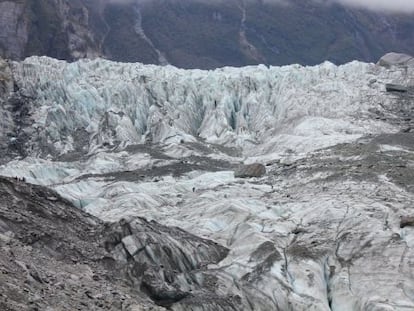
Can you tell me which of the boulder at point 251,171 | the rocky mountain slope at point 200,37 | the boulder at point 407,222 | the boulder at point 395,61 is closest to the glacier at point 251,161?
the boulder at point 407,222

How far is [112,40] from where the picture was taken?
593ft

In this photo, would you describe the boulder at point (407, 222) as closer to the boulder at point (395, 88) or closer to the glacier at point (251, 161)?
the glacier at point (251, 161)

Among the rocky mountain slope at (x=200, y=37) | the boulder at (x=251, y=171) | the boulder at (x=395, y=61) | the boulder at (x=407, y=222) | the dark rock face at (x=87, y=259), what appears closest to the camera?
the dark rock face at (x=87, y=259)

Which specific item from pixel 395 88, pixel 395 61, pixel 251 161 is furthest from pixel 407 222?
pixel 395 61

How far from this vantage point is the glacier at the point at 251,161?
25609 millimetres

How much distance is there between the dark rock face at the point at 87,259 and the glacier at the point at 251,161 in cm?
75

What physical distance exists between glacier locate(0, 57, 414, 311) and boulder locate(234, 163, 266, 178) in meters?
0.56

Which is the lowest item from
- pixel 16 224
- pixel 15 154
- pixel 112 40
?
pixel 112 40

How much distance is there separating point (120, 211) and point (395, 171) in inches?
543

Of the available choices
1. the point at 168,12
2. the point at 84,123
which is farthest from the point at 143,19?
the point at 84,123

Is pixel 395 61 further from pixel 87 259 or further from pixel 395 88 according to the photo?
pixel 87 259

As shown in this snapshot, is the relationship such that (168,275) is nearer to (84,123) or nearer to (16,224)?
(16,224)

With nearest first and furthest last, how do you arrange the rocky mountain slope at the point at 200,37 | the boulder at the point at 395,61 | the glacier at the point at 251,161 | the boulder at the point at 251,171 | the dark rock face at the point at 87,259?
the dark rock face at the point at 87,259
the glacier at the point at 251,161
the boulder at the point at 251,171
the boulder at the point at 395,61
the rocky mountain slope at the point at 200,37

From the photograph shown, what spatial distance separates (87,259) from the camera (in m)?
21.5
